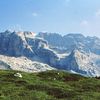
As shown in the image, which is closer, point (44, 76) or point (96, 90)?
point (96, 90)

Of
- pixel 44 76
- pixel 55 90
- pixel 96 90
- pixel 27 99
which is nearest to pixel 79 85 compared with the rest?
pixel 96 90

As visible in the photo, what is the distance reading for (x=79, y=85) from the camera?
144 ft

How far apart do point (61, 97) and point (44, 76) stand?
17322 mm

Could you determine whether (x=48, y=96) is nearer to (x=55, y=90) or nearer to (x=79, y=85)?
(x=55, y=90)

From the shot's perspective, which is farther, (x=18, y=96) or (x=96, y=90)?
(x=96, y=90)

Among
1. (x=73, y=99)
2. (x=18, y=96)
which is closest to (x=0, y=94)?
(x=18, y=96)

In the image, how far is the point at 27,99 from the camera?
1262 inches

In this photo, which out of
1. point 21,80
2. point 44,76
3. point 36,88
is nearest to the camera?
point 36,88

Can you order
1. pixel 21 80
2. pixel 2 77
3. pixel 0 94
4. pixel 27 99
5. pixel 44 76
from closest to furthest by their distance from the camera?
pixel 27 99 → pixel 0 94 → pixel 21 80 → pixel 2 77 → pixel 44 76

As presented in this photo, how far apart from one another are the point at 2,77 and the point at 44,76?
842cm

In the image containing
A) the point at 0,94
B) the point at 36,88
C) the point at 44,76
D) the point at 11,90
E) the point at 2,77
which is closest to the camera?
the point at 0,94

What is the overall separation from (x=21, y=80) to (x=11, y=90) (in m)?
7.19

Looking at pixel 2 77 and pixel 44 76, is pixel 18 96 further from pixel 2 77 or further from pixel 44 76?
pixel 44 76

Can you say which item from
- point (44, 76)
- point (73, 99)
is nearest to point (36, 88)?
point (73, 99)
